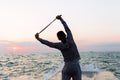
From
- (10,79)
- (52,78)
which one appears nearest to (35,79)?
(10,79)

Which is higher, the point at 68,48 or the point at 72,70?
the point at 68,48

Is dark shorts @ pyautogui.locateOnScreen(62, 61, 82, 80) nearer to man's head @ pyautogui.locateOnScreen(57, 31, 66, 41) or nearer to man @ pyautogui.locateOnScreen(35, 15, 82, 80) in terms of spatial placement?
man @ pyautogui.locateOnScreen(35, 15, 82, 80)

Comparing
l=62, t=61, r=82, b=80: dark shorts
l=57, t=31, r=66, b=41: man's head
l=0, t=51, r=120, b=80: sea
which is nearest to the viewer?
l=57, t=31, r=66, b=41: man's head

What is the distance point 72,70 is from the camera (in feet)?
25.7

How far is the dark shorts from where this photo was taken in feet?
25.6

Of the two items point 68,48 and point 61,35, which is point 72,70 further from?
point 61,35

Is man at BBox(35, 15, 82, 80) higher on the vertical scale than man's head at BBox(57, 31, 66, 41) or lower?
lower

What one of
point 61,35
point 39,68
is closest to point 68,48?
point 61,35

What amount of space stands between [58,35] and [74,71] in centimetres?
99

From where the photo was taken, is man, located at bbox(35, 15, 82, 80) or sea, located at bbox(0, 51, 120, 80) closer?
man, located at bbox(35, 15, 82, 80)

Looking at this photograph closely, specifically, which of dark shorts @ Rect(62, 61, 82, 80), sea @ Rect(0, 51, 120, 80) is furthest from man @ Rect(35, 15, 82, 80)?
sea @ Rect(0, 51, 120, 80)

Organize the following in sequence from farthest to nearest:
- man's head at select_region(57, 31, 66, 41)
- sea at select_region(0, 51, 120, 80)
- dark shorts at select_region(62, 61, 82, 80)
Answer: sea at select_region(0, 51, 120, 80)
dark shorts at select_region(62, 61, 82, 80)
man's head at select_region(57, 31, 66, 41)

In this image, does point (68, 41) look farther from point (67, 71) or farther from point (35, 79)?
point (35, 79)

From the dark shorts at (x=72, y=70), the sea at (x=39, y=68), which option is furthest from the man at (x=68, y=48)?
the sea at (x=39, y=68)
